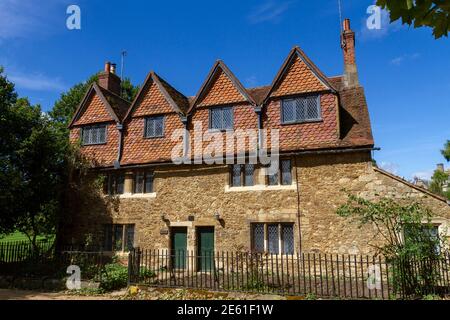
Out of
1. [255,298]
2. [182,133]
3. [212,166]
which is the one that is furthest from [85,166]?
[255,298]

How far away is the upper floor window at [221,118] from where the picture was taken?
607 inches

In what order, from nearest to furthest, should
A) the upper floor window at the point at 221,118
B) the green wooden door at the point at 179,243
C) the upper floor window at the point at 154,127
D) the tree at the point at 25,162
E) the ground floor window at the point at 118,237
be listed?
the tree at the point at 25,162
the green wooden door at the point at 179,243
the upper floor window at the point at 221,118
the ground floor window at the point at 118,237
the upper floor window at the point at 154,127

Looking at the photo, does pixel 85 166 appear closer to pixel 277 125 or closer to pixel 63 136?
pixel 63 136

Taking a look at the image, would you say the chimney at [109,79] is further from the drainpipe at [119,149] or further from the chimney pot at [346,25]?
the chimney pot at [346,25]

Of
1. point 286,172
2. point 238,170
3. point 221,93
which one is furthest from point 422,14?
point 221,93

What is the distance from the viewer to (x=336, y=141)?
43.8ft

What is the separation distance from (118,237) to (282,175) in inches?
333

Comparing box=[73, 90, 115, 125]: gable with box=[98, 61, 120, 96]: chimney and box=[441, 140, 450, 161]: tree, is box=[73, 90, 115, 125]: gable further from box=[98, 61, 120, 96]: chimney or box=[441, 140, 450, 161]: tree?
box=[441, 140, 450, 161]: tree

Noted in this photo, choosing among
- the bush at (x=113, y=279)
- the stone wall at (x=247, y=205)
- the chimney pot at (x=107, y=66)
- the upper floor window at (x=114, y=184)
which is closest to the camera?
the bush at (x=113, y=279)

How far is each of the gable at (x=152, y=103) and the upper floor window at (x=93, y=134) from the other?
2.20m

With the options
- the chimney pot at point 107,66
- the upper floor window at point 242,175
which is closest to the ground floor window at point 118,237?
the upper floor window at point 242,175

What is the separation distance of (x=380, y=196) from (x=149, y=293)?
9101 mm

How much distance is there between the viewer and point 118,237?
1578 cm

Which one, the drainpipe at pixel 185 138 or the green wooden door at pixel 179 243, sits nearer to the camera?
the green wooden door at pixel 179 243
